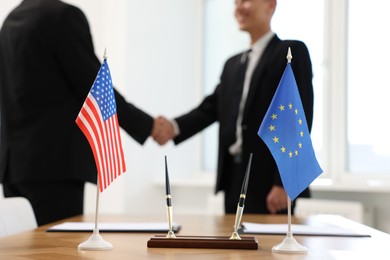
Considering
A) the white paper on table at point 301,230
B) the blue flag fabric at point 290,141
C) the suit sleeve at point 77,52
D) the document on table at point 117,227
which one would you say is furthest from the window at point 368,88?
the blue flag fabric at point 290,141

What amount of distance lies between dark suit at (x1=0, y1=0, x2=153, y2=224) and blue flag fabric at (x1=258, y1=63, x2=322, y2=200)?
124cm

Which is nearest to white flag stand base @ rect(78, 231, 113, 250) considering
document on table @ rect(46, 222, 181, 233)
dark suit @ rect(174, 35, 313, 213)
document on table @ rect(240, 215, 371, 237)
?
document on table @ rect(46, 222, 181, 233)

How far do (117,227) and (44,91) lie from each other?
88cm

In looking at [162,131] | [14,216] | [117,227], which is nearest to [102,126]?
[117,227]

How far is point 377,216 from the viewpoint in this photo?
4254 millimetres

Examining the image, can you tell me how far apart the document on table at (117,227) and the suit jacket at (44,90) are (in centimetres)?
52

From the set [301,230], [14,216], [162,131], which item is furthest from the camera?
[162,131]

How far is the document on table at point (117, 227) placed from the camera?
6.78 ft

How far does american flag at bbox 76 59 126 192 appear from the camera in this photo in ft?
5.75

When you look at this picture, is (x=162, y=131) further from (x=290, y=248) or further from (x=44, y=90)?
(x=290, y=248)

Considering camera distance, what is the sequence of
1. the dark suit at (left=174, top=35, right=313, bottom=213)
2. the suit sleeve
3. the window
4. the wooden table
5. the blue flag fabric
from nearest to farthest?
the wooden table < the blue flag fabric < the suit sleeve < the dark suit at (left=174, top=35, right=313, bottom=213) < the window

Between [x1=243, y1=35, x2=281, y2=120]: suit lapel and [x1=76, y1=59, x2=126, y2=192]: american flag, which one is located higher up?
[x1=243, y1=35, x2=281, y2=120]: suit lapel

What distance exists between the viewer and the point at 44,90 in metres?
2.80

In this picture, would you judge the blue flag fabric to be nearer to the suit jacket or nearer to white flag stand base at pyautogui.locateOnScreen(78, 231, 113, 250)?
white flag stand base at pyautogui.locateOnScreen(78, 231, 113, 250)
